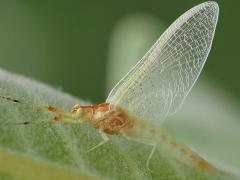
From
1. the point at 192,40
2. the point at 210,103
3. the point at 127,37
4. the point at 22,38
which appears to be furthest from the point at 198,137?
the point at 22,38

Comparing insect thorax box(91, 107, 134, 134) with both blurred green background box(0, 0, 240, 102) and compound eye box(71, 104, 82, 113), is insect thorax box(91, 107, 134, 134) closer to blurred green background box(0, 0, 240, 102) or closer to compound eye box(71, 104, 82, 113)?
compound eye box(71, 104, 82, 113)

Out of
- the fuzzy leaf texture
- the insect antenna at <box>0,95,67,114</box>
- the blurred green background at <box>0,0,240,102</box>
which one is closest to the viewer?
the fuzzy leaf texture

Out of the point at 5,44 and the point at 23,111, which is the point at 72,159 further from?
the point at 5,44

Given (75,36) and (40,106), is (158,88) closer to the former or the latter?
(40,106)

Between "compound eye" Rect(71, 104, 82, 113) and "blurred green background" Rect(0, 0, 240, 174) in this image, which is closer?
"compound eye" Rect(71, 104, 82, 113)

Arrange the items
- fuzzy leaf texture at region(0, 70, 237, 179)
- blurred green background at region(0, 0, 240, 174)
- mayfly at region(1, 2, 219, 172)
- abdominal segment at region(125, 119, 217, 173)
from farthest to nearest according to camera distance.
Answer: blurred green background at region(0, 0, 240, 174) → mayfly at region(1, 2, 219, 172) → abdominal segment at region(125, 119, 217, 173) → fuzzy leaf texture at region(0, 70, 237, 179)

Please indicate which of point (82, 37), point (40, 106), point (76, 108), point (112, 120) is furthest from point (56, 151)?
point (82, 37)

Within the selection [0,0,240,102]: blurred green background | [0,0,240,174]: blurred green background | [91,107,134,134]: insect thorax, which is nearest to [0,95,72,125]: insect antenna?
[91,107,134,134]: insect thorax
